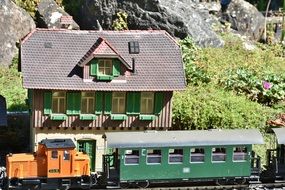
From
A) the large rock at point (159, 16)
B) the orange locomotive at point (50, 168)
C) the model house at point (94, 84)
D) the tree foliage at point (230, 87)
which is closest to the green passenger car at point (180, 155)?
the orange locomotive at point (50, 168)

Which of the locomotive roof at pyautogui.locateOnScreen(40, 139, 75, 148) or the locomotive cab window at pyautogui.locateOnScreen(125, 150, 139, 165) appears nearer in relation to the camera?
the locomotive roof at pyautogui.locateOnScreen(40, 139, 75, 148)

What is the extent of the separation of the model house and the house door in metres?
0.04

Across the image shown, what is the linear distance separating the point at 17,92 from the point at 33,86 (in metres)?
8.19

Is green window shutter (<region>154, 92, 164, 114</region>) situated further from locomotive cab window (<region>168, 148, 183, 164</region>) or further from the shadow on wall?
the shadow on wall

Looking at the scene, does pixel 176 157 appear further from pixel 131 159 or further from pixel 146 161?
pixel 131 159

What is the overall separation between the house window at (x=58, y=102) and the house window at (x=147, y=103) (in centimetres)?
328

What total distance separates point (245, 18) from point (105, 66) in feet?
64.1

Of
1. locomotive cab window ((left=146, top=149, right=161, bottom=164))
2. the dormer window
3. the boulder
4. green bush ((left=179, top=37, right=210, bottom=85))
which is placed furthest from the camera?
the boulder

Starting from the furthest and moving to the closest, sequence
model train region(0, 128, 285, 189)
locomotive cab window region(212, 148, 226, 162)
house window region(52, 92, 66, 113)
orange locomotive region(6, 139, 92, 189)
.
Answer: house window region(52, 92, 66, 113)
locomotive cab window region(212, 148, 226, 162)
model train region(0, 128, 285, 189)
orange locomotive region(6, 139, 92, 189)

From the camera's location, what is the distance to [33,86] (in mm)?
32469

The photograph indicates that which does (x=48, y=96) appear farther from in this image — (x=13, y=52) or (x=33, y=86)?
(x=13, y=52)

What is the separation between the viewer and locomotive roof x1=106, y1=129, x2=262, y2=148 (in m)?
31.2

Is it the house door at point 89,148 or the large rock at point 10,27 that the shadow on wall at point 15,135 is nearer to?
the house door at point 89,148

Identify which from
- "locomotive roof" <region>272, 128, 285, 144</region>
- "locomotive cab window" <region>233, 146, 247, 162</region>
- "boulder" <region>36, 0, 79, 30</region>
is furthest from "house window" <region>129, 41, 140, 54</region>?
"boulder" <region>36, 0, 79, 30</region>
